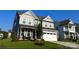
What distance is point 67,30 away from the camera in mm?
4293

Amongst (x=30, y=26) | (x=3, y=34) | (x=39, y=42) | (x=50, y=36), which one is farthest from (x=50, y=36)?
(x=3, y=34)

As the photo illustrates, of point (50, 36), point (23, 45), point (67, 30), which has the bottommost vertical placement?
point (23, 45)

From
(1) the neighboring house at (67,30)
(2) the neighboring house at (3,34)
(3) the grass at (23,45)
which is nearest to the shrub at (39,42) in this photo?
(3) the grass at (23,45)

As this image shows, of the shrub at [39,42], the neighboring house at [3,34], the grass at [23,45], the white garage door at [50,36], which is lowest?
the grass at [23,45]

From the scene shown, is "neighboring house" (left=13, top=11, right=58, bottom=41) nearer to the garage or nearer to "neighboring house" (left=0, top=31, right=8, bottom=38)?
the garage

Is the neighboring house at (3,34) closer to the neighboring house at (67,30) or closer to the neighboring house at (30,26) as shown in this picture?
the neighboring house at (30,26)

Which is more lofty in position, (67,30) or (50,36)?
(67,30)

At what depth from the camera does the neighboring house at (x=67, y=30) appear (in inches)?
167

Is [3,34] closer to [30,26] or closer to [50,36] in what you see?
[30,26]

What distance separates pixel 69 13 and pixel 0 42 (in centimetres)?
130

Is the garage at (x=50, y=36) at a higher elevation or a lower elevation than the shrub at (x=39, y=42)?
higher

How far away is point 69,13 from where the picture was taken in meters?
4.17
